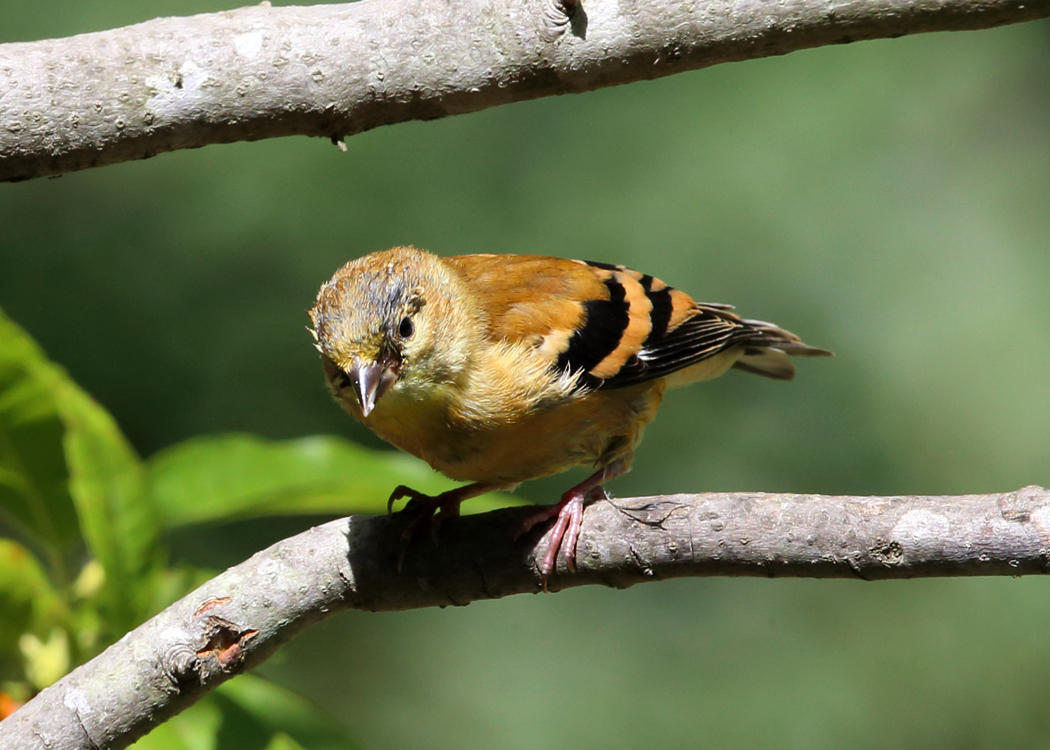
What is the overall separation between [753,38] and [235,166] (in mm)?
5538

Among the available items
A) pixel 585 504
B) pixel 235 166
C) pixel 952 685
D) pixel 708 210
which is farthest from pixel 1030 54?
pixel 585 504

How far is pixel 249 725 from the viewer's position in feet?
9.93

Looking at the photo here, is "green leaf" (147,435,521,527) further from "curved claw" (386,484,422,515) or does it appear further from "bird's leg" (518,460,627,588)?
"bird's leg" (518,460,627,588)

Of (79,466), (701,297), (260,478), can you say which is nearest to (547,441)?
(260,478)

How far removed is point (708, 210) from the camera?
7.24 m

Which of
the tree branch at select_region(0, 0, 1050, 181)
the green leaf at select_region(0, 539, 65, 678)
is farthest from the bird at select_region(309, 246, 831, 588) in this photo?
the green leaf at select_region(0, 539, 65, 678)

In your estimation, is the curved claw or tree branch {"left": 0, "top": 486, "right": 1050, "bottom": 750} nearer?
tree branch {"left": 0, "top": 486, "right": 1050, "bottom": 750}

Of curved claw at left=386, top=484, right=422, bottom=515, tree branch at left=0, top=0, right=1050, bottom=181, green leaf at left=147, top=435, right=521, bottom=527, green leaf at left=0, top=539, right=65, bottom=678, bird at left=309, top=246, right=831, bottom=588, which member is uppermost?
tree branch at left=0, top=0, right=1050, bottom=181

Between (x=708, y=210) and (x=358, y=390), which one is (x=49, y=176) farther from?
(x=708, y=210)

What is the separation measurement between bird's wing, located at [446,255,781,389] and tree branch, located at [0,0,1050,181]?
1083 mm

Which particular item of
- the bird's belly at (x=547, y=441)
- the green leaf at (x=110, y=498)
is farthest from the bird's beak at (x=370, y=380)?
the green leaf at (x=110, y=498)

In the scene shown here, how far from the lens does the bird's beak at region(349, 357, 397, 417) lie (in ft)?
9.75

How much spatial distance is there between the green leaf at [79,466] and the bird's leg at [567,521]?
1.06 meters

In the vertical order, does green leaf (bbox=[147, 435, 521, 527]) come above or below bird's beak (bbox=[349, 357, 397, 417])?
below
